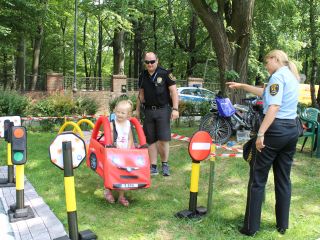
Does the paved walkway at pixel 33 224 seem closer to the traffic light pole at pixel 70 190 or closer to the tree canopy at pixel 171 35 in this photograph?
the traffic light pole at pixel 70 190

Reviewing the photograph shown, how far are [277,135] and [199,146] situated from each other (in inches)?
36.3

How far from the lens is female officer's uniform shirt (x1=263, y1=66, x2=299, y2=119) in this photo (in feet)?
12.7

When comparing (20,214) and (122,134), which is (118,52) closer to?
(122,134)

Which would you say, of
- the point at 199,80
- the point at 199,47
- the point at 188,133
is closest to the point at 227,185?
the point at 188,133

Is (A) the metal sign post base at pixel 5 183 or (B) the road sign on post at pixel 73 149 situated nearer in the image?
(B) the road sign on post at pixel 73 149

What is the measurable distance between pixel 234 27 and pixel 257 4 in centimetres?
357

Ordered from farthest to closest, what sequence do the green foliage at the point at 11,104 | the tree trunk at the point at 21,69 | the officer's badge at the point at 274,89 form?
the tree trunk at the point at 21,69 → the green foliage at the point at 11,104 → the officer's badge at the point at 274,89

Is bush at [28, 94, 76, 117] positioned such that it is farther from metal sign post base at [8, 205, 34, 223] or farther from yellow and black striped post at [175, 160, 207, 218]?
yellow and black striped post at [175, 160, 207, 218]

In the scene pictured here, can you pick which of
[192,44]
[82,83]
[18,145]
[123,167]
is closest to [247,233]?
[123,167]

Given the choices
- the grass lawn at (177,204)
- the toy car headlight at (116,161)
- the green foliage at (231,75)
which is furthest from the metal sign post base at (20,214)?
the green foliage at (231,75)

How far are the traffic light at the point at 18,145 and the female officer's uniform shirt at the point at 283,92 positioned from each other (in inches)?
104

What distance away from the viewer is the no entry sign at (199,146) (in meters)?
4.48

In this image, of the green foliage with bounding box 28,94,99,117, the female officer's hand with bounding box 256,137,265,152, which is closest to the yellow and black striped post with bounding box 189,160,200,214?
the female officer's hand with bounding box 256,137,265,152

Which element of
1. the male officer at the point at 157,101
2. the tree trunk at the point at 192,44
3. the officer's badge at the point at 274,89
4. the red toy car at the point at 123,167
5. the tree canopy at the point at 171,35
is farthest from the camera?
the tree trunk at the point at 192,44
